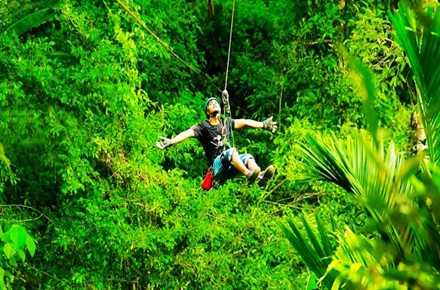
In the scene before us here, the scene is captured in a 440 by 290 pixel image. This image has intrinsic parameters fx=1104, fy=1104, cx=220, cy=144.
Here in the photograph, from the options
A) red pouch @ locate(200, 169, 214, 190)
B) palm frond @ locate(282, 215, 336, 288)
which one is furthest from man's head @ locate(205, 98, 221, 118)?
palm frond @ locate(282, 215, 336, 288)

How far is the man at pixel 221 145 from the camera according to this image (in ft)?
23.3

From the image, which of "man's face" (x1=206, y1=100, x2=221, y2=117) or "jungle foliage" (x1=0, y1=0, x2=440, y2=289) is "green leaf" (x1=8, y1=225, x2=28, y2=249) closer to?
"man's face" (x1=206, y1=100, x2=221, y2=117)

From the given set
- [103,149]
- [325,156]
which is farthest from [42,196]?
[325,156]

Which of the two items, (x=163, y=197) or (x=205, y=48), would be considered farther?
(x=205, y=48)

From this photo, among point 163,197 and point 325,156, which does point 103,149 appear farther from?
point 325,156

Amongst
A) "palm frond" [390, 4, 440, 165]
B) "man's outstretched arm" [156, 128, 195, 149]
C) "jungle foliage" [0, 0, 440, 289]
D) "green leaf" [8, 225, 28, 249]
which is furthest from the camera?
"jungle foliage" [0, 0, 440, 289]

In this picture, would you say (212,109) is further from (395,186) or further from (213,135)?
(395,186)

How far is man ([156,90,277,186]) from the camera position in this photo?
23.3 ft

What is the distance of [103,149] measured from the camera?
30.9 ft

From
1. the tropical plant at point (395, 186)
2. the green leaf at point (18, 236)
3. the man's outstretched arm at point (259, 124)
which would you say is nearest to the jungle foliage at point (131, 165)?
the man's outstretched arm at point (259, 124)

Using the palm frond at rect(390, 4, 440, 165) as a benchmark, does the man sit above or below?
below

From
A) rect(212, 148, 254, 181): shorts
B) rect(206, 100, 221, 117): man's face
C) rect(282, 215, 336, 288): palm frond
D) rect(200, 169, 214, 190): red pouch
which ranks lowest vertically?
rect(200, 169, 214, 190): red pouch

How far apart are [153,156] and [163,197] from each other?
442 mm

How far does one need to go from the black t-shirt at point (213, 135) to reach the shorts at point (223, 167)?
0.33ft
